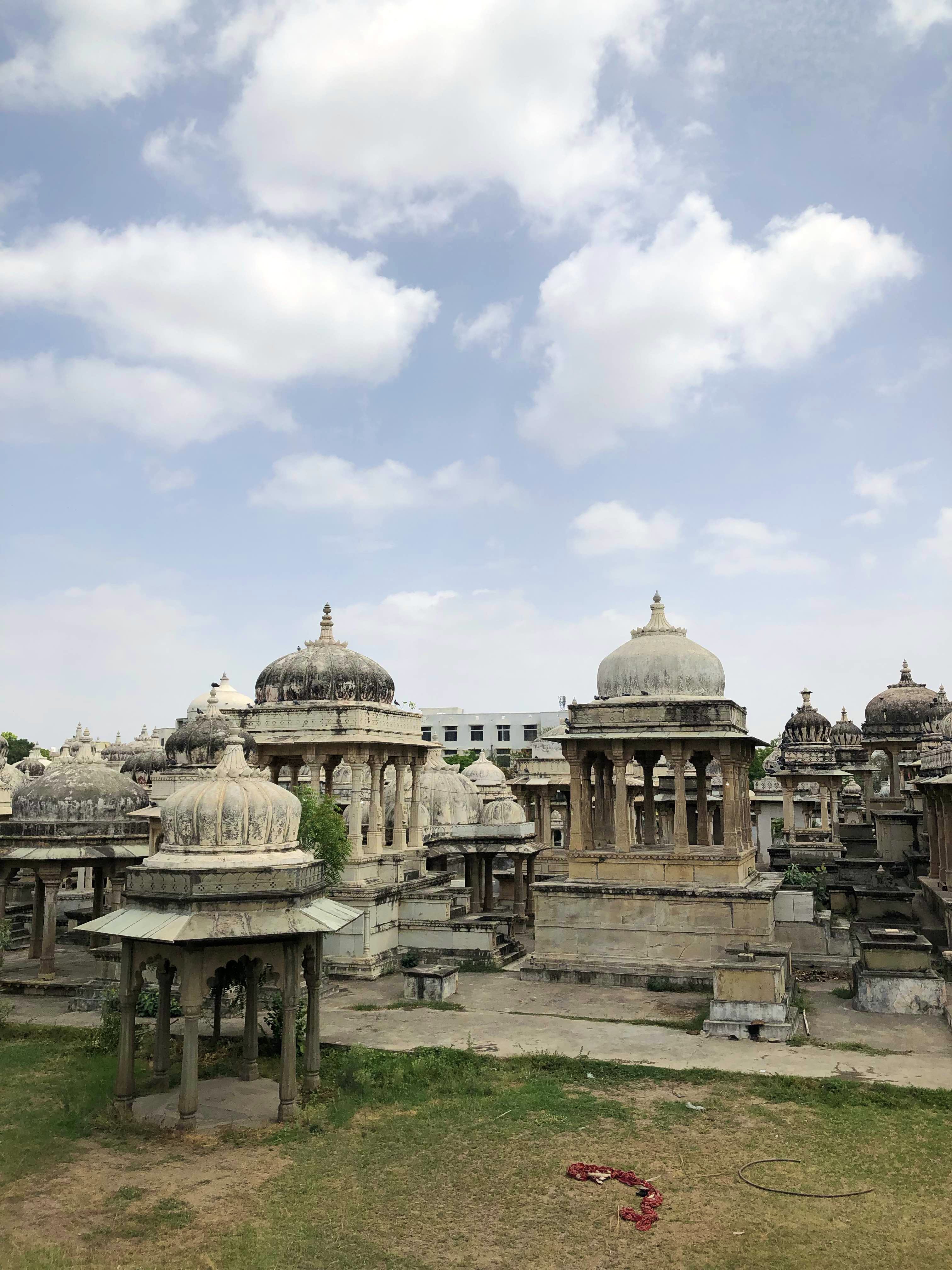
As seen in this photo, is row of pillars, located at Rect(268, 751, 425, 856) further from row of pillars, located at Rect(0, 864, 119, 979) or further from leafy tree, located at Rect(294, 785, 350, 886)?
row of pillars, located at Rect(0, 864, 119, 979)

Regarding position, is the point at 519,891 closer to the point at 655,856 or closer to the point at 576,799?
the point at 576,799

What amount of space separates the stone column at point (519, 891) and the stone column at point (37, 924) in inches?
524

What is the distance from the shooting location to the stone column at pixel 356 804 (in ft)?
84.5

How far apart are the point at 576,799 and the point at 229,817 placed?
12675mm

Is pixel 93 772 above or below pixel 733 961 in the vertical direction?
above

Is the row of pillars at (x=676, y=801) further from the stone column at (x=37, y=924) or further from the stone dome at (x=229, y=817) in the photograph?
the stone column at (x=37, y=924)

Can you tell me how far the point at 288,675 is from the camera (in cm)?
2727

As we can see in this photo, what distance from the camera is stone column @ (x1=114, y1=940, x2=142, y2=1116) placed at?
43.0 feet

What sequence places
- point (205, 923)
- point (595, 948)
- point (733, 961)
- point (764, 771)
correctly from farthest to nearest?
point (764, 771) → point (595, 948) → point (733, 961) → point (205, 923)

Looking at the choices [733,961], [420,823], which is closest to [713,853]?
[733,961]

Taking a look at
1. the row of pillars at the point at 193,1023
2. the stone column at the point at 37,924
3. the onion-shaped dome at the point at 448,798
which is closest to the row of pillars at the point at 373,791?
Result: the onion-shaped dome at the point at 448,798

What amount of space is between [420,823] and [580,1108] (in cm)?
1641

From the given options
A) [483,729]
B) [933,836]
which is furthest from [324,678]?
[483,729]

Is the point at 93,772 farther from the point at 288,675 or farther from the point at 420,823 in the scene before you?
the point at 420,823
